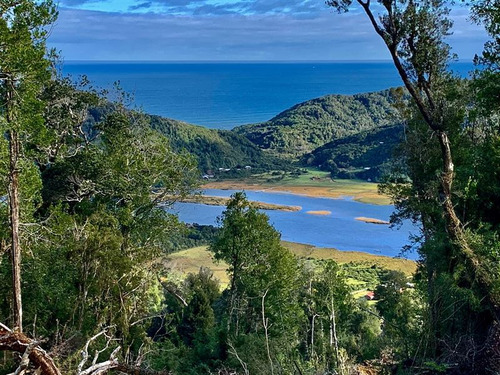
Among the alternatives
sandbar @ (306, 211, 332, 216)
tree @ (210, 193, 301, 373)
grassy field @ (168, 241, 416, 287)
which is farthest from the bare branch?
sandbar @ (306, 211, 332, 216)

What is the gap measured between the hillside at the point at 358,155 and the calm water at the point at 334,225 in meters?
16.3

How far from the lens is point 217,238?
13.8 metres

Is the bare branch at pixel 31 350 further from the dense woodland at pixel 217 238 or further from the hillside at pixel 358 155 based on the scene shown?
the hillside at pixel 358 155

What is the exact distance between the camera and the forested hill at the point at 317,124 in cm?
9769

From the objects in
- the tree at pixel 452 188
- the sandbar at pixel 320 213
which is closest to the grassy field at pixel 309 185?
the sandbar at pixel 320 213

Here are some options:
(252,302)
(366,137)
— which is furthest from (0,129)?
(366,137)

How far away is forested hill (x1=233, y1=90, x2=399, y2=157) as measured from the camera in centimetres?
9769

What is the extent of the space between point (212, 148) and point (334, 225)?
135 ft

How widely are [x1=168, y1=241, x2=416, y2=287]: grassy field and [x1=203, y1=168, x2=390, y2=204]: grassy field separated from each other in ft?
59.4

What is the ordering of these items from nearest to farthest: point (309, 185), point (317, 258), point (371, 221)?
point (317, 258) → point (371, 221) → point (309, 185)

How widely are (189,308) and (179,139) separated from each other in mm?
60921

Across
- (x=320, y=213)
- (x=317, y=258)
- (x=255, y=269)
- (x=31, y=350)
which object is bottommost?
(x=317, y=258)

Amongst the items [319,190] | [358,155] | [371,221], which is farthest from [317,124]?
[371,221]

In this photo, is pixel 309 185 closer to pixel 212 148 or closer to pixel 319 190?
pixel 319 190
